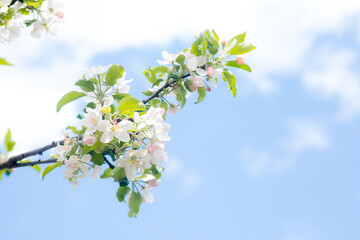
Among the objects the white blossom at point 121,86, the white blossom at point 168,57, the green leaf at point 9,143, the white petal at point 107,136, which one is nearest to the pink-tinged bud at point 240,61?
the white blossom at point 168,57

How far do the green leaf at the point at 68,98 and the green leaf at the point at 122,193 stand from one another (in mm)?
516

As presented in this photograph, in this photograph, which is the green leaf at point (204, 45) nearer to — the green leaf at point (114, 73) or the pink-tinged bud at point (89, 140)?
the green leaf at point (114, 73)

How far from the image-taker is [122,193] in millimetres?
1922

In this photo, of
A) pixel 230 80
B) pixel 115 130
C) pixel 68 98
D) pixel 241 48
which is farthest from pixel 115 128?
pixel 241 48

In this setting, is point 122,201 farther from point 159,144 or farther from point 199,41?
point 199,41

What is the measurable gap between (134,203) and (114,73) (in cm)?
64

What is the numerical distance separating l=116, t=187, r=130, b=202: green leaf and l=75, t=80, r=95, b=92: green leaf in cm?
52

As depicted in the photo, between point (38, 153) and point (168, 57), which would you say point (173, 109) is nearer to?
point (168, 57)

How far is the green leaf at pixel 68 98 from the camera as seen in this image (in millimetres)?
2029

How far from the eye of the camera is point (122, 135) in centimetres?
170

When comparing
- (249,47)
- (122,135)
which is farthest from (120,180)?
(249,47)

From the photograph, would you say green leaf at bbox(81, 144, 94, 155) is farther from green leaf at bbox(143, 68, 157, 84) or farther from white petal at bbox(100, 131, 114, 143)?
green leaf at bbox(143, 68, 157, 84)

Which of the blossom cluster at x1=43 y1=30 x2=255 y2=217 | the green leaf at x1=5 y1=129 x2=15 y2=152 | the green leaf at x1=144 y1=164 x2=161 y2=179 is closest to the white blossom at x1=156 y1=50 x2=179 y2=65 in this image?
the blossom cluster at x1=43 y1=30 x2=255 y2=217

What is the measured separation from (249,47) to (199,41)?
0.90 ft
